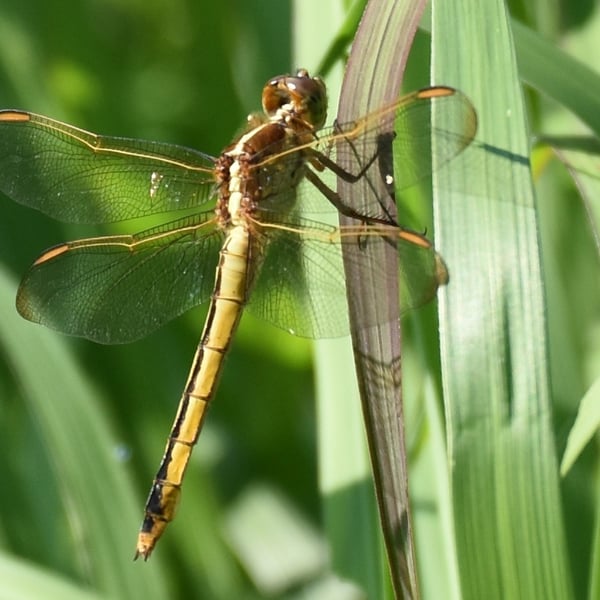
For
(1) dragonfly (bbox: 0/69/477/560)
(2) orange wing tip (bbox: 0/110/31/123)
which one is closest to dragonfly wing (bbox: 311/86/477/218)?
(1) dragonfly (bbox: 0/69/477/560)

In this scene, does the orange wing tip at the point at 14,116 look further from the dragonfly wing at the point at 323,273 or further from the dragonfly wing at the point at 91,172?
the dragonfly wing at the point at 323,273

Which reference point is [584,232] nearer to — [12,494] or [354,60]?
[354,60]

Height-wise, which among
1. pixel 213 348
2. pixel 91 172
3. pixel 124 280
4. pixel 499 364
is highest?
pixel 91 172

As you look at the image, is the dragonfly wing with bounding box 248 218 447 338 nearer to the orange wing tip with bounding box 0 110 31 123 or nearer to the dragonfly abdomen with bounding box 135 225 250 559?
the dragonfly abdomen with bounding box 135 225 250 559

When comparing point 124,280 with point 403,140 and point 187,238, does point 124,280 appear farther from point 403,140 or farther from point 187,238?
point 403,140

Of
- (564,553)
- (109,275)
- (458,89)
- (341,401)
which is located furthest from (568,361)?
(109,275)

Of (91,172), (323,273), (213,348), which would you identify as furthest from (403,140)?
(91,172)
